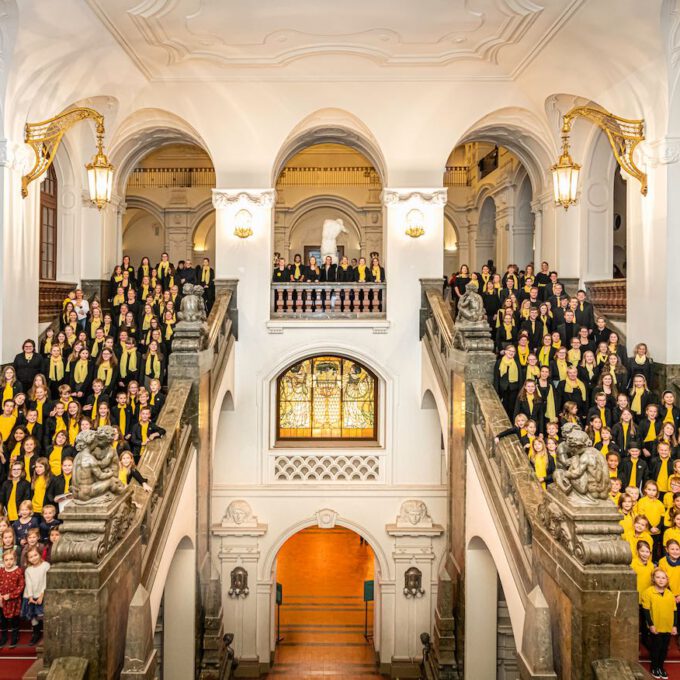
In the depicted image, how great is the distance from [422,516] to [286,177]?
13.3 metres

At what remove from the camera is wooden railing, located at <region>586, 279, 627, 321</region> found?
41.2 ft

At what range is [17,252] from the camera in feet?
36.5

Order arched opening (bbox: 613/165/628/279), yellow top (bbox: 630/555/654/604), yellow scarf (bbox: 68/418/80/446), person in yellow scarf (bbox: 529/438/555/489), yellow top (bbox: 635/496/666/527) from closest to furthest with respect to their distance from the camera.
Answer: yellow top (bbox: 630/555/654/604) < yellow top (bbox: 635/496/666/527) < person in yellow scarf (bbox: 529/438/555/489) < yellow scarf (bbox: 68/418/80/446) < arched opening (bbox: 613/165/628/279)

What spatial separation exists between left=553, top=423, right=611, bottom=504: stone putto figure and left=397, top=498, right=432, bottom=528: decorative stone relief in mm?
8717

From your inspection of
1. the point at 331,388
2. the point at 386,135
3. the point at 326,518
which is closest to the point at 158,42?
the point at 386,135

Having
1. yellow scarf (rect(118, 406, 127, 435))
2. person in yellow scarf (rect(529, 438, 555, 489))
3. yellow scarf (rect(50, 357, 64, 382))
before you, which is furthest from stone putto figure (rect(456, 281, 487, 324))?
yellow scarf (rect(50, 357, 64, 382))

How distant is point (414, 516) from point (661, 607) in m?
7.73

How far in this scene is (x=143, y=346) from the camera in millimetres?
11672

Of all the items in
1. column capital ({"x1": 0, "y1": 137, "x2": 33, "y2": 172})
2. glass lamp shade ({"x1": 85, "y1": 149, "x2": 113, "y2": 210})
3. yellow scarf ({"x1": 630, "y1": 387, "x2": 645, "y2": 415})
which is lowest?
yellow scarf ({"x1": 630, "y1": 387, "x2": 645, "y2": 415})

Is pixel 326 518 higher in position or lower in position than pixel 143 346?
lower

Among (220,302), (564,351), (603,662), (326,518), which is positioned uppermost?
(220,302)

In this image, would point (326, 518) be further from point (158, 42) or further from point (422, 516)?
point (158, 42)

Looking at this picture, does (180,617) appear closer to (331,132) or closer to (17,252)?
(17,252)

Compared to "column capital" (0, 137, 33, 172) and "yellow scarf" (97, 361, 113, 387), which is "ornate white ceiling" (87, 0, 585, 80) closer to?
"column capital" (0, 137, 33, 172)
